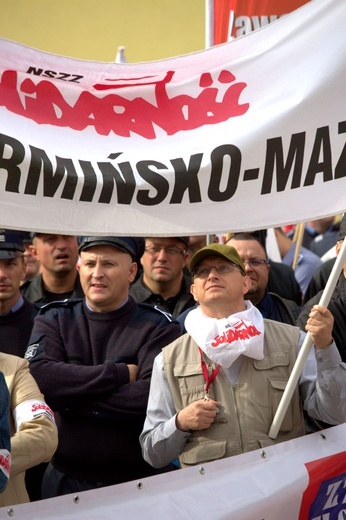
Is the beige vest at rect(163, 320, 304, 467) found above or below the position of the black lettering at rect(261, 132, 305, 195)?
below

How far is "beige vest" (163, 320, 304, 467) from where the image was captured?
4301 mm

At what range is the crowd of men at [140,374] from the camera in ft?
13.9

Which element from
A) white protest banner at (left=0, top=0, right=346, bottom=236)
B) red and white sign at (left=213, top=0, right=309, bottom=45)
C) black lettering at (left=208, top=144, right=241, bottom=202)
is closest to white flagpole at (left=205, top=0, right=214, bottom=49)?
red and white sign at (left=213, top=0, right=309, bottom=45)

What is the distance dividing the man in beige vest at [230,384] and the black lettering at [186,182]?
512 millimetres

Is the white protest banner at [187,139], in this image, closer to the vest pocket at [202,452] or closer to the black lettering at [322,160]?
the black lettering at [322,160]

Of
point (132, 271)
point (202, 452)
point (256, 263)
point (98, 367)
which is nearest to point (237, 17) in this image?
point (256, 263)

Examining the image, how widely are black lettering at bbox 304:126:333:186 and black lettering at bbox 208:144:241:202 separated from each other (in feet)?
0.92

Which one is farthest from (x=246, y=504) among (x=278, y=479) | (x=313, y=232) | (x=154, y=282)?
(x=313, y=232)

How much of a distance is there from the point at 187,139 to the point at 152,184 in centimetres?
28

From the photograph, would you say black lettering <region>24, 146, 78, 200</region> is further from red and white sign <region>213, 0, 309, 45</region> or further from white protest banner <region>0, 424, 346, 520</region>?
red and white sign <region>213, 0, 309, 45</region>

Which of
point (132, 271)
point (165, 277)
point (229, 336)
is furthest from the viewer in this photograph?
point (165, 277)

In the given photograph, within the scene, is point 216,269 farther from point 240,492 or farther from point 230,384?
point 240,492

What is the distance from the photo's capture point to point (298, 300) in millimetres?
7094

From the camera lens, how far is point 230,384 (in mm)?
4375
